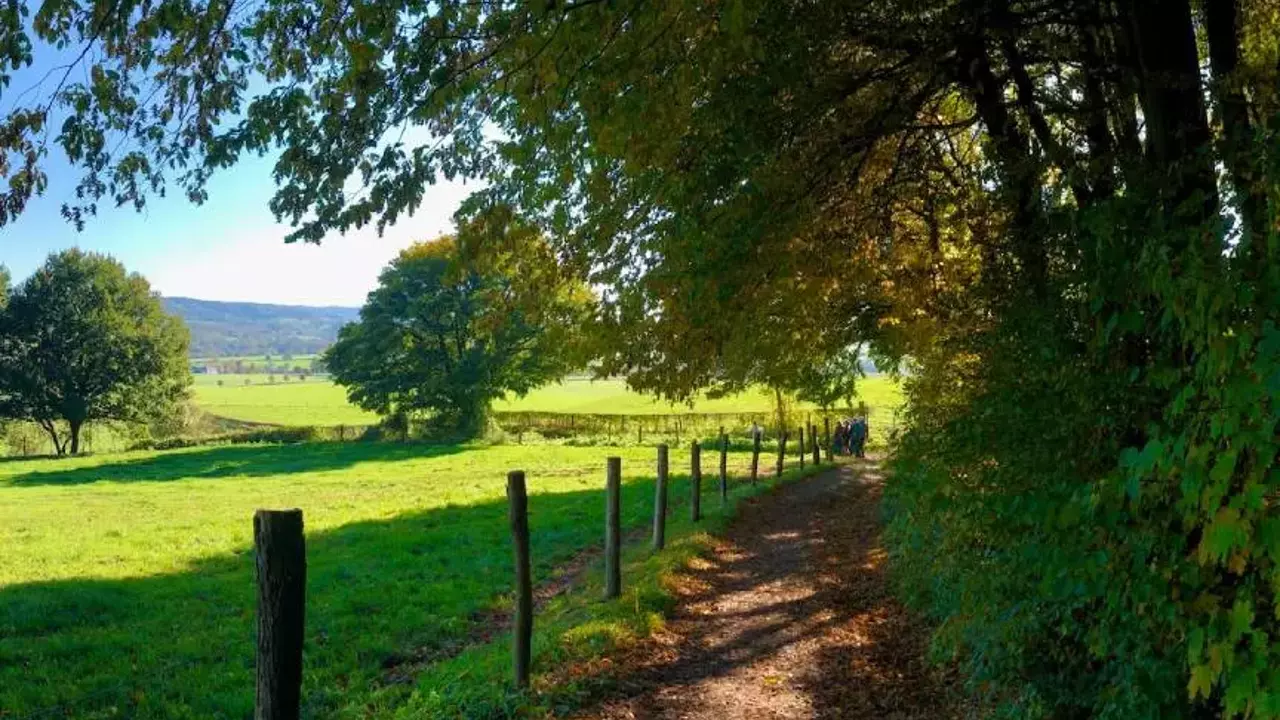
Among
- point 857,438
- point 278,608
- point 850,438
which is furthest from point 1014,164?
point 850,438

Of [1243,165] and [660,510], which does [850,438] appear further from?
[1243,165]

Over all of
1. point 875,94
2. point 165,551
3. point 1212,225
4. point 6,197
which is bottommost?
point 165,551

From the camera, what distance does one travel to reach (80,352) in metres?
50.6

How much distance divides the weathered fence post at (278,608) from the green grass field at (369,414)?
4705cm

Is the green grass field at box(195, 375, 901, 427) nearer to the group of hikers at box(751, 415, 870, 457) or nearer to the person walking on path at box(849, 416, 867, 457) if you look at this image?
the group of hikers at box(751, 415, 870, 457)

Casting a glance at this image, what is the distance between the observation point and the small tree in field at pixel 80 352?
49125 mm

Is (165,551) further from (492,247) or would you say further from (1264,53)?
(1264,53)

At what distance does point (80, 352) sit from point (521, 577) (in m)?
54.8

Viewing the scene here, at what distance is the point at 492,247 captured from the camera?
6965 mm

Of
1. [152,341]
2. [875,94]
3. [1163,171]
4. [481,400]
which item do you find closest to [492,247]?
[875,94]

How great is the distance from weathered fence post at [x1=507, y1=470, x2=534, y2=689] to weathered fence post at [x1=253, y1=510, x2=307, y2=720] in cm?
317

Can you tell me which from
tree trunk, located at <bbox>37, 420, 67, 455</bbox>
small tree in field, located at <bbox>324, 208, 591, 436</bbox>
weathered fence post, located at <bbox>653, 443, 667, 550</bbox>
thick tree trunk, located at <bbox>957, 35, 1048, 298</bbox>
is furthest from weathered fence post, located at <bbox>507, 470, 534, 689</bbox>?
tree trunk, located at <bbox>37, 420, 67, 455</bbox>

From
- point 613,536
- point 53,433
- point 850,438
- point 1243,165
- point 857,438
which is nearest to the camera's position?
point 1243,165

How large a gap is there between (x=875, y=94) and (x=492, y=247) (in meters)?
4.26
